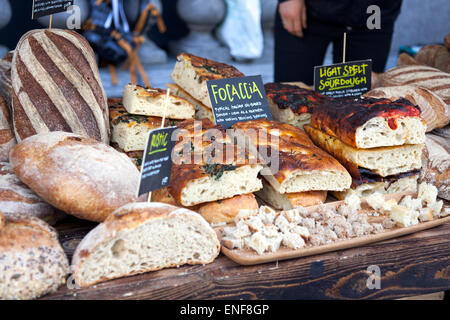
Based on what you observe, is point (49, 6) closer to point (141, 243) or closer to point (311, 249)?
point (141, 243)

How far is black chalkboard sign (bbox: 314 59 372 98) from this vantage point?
2.92 metres

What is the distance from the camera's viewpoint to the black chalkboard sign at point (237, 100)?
98.3 inches

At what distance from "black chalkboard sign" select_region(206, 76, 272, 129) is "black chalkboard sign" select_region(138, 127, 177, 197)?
813 millimetres

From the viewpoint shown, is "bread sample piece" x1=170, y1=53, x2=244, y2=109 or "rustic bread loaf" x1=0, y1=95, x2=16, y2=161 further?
"bread sample piece" x1=170, y1=53, x2=244, y2=109

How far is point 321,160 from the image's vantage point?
2125 mm

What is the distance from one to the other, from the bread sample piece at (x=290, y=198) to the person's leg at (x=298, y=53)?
2.02 metres

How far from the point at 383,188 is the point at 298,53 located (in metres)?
2.03

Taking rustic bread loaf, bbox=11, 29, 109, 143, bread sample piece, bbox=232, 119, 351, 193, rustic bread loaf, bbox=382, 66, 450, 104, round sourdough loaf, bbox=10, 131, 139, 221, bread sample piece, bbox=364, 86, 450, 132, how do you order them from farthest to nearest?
rustic bread loaf, bbox=382, 66, 450, 104 < bread sample piece, bbox=364, 86, 450, 132 < rustic bread loaf, bbox=11, 29, 109, 143 < bread sample piece, bbox=232, 119, 351, 193 < round sourdough loaf, bbox=10, 131, 139, 221

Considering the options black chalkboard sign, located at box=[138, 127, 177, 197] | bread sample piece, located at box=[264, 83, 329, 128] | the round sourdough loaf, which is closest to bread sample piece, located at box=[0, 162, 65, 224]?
the round sourdough loaf

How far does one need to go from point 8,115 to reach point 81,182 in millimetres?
820

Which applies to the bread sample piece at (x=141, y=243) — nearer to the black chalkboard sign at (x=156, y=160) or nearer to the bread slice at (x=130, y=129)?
the black chalkboard sign at (x=156, y=160)

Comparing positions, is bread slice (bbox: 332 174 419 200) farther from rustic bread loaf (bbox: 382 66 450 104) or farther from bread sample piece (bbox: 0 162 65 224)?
bread sample piece (bbox: 0 162 65 224)
